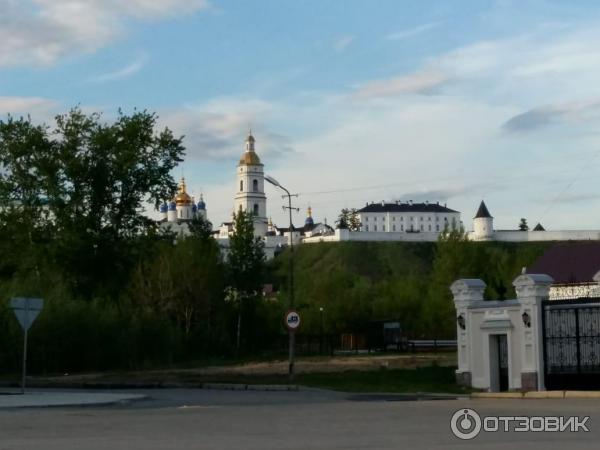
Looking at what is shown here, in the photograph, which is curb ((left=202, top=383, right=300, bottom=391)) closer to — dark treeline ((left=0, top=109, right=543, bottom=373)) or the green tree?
dark treeline ((left=0, top=109, right=543, bottom=373))

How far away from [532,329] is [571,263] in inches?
1738

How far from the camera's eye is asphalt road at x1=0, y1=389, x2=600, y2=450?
1526cm

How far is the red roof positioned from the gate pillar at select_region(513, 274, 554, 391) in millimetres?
39107

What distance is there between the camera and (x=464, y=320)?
35344 mm

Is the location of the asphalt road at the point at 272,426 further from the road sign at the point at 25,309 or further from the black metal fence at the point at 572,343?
the road sign at the point at 25,309

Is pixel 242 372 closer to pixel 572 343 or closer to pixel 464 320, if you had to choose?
pixel 464 320

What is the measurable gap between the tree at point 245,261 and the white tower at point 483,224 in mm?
107014

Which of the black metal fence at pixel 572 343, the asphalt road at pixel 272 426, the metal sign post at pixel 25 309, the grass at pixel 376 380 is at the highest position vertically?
the metal sign post at pixel 25 309

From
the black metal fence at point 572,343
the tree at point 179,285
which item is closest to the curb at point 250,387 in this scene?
the black metal fence at point 572,343

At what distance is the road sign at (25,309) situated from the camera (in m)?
31.8

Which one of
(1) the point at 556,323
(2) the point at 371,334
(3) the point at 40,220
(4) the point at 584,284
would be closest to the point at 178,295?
(3) the point at 40,220

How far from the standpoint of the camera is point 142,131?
216 ft

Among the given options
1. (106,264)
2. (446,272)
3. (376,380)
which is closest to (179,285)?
(106,264)

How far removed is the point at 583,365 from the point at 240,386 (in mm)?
10836
